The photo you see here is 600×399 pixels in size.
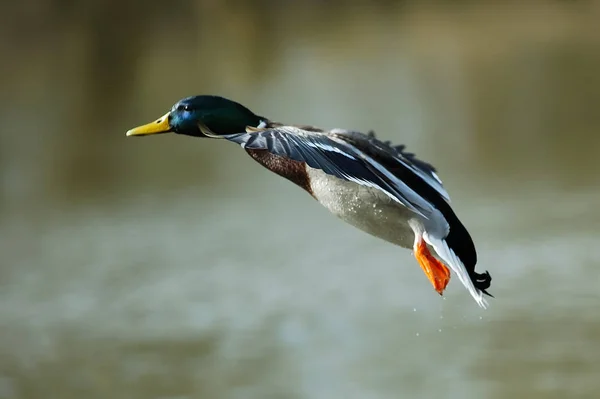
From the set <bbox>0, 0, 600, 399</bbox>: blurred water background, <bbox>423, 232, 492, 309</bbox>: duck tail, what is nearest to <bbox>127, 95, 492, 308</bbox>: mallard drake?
<bbox>423, 232, 492, 309</bbox>: duck tail

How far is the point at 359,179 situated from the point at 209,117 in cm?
16

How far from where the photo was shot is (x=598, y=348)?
12.7 feet

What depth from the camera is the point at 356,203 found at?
2.88 feet

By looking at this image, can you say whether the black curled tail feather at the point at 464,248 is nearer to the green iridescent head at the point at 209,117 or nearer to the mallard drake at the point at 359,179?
the mallard drake at the point at 359,179

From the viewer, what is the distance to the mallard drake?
2.72ft

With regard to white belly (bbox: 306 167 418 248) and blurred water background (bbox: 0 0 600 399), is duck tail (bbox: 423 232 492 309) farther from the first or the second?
blurred water background (bbox: 0 0 600 399)

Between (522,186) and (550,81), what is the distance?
127 cm

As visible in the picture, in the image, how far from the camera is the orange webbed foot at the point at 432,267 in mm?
889

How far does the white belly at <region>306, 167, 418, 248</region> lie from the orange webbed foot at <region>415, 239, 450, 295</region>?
0.10ft

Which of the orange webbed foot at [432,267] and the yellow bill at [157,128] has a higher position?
the yellow bill at [157,128]

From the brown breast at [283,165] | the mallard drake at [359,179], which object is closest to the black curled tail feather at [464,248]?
the mallard drake at [359,179]

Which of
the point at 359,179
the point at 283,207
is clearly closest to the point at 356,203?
the point at 359,179

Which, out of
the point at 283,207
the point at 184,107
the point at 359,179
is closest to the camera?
the point at 359,179

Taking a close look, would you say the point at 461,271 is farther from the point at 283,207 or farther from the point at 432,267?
the point at 283,207
